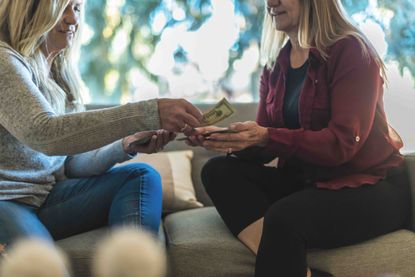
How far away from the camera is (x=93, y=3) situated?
2.27m

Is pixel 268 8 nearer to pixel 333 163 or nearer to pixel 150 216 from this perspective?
pixel 333 163

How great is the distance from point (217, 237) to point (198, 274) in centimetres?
12

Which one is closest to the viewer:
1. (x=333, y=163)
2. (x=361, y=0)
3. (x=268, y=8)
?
(x=333, y=163)

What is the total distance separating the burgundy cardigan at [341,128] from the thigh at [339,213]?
1.7 inches

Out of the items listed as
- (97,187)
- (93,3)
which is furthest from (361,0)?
(97,187)

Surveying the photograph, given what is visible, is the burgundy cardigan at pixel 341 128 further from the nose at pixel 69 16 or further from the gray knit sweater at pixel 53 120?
the nose at pixel 69 16

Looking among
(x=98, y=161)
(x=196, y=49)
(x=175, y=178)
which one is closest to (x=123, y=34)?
(x=196, y=49)

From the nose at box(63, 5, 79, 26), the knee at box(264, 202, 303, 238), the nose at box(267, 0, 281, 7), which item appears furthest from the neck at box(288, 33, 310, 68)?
the nose at box(63, 5, 79, 26)

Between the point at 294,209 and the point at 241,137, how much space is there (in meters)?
0.26

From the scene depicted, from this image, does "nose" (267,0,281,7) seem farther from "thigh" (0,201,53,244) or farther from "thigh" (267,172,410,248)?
"thigh" (0,201,53,244)

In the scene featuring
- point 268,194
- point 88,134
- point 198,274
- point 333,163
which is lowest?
point 198,274

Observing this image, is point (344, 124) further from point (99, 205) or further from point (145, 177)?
point (99, 205)

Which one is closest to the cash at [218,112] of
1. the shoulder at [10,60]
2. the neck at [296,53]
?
the neck at [296,53]

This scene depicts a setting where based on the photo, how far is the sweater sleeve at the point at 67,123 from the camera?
1.14 meters
